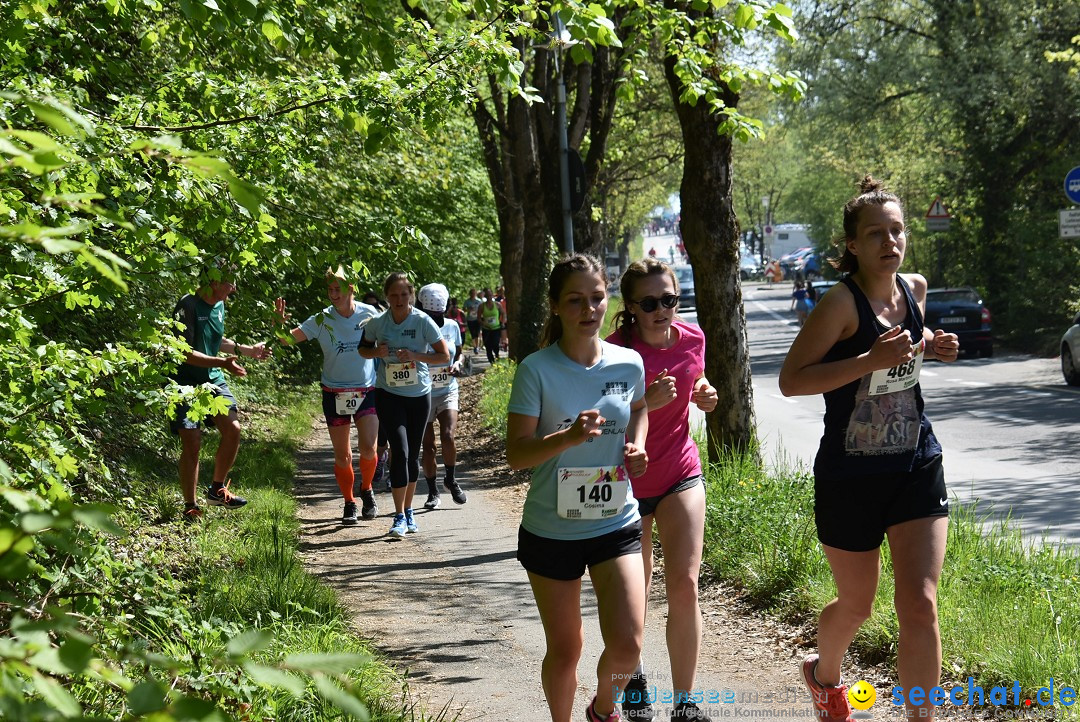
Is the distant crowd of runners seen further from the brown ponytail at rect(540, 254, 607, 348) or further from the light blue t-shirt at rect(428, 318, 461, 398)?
the light blue t-shirt at rect(428, 318, 461, 398)

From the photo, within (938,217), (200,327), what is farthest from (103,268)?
(938,217)

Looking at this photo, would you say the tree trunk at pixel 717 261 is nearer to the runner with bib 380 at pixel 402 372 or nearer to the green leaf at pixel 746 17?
the green leaf at pixel 746 17

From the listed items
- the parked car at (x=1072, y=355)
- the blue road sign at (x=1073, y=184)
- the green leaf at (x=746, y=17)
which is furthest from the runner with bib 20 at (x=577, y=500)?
the blue road sign at (x=1073, y=184)

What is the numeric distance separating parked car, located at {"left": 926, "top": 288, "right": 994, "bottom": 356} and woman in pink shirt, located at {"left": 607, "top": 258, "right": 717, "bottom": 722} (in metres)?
23.3

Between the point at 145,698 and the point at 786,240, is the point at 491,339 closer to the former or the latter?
the point at 145,698

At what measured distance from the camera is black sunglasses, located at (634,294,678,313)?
520 centimetres

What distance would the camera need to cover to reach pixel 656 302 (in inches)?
205

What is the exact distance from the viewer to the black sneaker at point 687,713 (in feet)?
15.8

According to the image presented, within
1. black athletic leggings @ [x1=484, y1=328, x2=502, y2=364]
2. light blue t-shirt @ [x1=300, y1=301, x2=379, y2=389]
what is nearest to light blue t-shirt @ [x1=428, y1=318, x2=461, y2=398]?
light blue t-shirt @ [x1=300, y1=301, x2=379, y2=389]

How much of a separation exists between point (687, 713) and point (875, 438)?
1.33 metres

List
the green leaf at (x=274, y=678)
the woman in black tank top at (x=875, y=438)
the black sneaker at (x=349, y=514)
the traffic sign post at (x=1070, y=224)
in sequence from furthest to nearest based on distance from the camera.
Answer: the traffic sign post at (x=1070, y=224)
the black sneaker at (x=349, y=514)
the woman in black tank top at (x=875, y=438)
the green leaf at (x=274, y=678)

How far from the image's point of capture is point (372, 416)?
10.7m

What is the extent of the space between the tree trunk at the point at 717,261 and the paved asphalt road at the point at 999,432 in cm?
51

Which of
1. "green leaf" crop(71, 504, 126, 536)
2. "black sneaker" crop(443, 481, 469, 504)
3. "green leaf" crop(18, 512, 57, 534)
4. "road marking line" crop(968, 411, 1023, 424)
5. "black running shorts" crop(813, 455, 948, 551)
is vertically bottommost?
"road marking line" crop(968, 411, 1023, 424)
